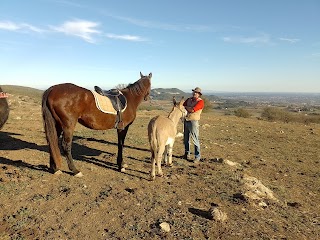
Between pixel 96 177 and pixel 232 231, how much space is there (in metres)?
3.85

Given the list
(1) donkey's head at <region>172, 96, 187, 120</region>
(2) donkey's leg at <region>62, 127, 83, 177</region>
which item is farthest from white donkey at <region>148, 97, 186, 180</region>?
(2) donkey's leg at <region>62, 127, 83, 177</region>

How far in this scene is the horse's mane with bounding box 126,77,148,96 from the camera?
352 inches

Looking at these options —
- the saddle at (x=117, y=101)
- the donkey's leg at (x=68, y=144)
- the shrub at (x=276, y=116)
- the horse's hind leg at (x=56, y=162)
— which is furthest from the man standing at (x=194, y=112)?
the shrub at (x=276, y=116)

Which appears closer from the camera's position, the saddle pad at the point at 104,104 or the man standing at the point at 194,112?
the saddle pad at the point at 104,104

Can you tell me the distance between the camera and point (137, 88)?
8.98m

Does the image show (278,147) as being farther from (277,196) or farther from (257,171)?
(277,196)

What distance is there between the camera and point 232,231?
17.0 feet

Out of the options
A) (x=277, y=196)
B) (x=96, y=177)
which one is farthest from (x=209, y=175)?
(x=96, y=177)

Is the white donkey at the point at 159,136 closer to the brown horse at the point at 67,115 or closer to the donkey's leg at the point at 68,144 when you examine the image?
the brown horse at the point at 67,115

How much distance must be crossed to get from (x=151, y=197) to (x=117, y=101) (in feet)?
9.91

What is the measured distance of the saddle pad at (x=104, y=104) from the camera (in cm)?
769

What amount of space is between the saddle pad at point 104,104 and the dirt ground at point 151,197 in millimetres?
1710

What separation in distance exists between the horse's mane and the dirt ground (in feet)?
7.26

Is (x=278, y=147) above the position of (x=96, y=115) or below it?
below
